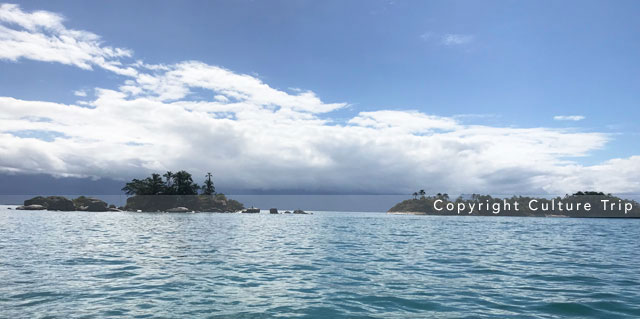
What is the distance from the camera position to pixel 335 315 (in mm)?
12266

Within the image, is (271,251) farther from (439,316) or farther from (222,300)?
(439,316)

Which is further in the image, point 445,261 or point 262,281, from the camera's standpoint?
point 445,261

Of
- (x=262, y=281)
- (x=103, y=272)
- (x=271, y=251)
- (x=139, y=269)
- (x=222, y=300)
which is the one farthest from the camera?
(x=271, y=251)

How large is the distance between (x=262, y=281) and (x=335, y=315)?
6.48 meters

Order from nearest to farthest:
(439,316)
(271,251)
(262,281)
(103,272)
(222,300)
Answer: (439,316), (222,300), (262,281), (103,272), (271,251)

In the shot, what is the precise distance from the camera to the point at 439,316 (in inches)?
476

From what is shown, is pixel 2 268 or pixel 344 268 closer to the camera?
pixel 2 268

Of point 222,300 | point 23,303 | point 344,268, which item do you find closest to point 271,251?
point 344,268

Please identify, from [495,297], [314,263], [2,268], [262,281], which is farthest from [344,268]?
[2,268]

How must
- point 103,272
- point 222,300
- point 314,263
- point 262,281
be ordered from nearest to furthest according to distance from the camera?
1. point 222,300
2. point 262,281
3. point 103,272
4. point 314,263

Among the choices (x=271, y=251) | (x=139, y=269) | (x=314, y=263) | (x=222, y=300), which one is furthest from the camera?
(x=271, y=251)

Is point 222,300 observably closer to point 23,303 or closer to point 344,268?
point 23,303

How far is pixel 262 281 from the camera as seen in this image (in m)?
17.8

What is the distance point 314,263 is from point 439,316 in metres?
13.0
